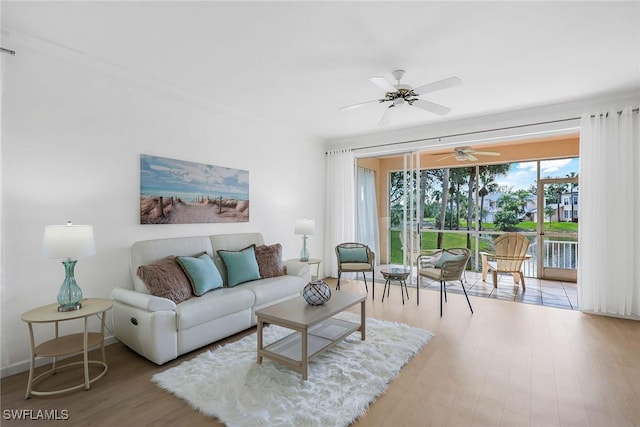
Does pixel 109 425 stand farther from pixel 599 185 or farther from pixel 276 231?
pixel 599 185

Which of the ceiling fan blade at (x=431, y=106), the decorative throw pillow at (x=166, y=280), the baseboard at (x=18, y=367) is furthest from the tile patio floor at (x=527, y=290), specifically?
the baseboard at (x=18, y=367)

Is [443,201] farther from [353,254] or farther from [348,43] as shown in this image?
[348,43]

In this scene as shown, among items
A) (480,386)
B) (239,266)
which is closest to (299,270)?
(239,266)

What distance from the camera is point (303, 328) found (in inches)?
91.8

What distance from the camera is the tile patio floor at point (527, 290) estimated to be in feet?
14.8

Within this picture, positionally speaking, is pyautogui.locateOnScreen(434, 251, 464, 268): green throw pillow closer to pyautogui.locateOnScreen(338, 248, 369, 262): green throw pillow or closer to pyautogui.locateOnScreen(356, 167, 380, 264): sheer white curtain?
pyautogui.locateOnScreen(338, 248, 369, 262): green throw pillow

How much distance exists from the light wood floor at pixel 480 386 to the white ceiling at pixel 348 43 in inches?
105

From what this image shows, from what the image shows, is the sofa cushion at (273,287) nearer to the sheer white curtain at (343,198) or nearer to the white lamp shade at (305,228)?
the white lamp shade at (305,228)

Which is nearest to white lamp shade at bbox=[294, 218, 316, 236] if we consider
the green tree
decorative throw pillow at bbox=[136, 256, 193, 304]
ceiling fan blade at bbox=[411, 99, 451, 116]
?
decorative throw pillow at bbox=[136, 256, 193, 304]

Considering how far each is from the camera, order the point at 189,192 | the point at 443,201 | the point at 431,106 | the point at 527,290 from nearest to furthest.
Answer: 1. the point at 431,106
2. the point at 189,192
3. the point at 527,290
4. the point at 443,201

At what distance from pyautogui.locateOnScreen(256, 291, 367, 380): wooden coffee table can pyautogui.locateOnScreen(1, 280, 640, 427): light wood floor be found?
600 millimetres

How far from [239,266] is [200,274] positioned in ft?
1.75

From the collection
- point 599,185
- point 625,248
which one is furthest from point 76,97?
point 625,248

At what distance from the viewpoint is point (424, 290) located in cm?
506
